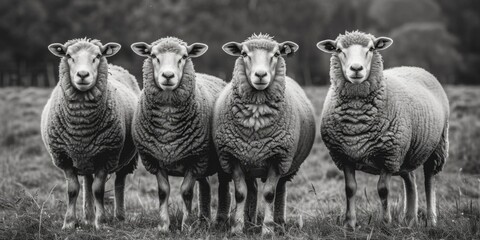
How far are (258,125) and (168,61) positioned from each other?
1104 millimetres

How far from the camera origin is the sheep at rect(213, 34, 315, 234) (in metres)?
6.34

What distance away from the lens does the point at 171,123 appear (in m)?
6.44

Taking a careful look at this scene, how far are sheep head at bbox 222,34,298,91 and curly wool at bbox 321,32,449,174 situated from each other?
669 mm

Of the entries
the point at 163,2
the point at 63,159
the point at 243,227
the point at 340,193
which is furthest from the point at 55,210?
the point at 163,2

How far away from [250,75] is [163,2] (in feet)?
87.6

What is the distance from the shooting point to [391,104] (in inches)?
256

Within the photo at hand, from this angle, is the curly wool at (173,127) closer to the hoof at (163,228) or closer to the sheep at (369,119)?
the hoof at (163,228)

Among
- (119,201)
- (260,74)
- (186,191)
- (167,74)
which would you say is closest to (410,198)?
(260,74)

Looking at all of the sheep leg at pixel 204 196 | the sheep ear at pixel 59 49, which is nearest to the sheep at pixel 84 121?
the sheep ear at pixel 59 49

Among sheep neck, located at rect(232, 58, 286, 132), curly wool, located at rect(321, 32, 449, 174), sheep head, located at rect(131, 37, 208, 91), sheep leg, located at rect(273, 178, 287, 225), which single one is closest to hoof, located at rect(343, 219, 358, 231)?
curly wool, located at rect(321, 32, 449, 174)

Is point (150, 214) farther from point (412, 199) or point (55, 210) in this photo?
point (412, 199)

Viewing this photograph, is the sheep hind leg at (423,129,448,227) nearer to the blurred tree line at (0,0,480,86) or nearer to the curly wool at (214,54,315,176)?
the curly wool at (214,54,315,176)

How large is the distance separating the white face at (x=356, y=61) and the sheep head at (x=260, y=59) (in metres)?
0.63

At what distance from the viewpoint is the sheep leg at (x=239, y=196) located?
6.32 m
